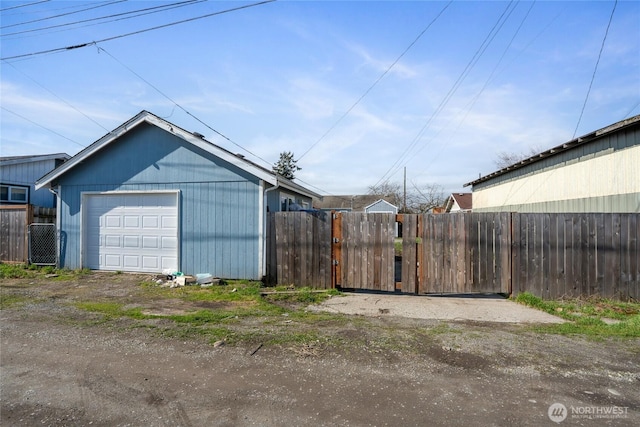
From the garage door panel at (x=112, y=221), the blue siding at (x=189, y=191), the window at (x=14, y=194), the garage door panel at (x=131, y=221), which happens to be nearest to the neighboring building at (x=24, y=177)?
the window at (x=14, y=194)

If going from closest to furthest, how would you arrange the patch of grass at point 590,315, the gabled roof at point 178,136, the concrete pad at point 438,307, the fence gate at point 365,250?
1. the patch of grass at point 590,315
2. the concrete pad at point 438,307
3. the fence gate at point 365,250
4. the gabled roof at point 178,136

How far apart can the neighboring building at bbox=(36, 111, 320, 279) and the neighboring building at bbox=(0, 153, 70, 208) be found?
7.68 metres

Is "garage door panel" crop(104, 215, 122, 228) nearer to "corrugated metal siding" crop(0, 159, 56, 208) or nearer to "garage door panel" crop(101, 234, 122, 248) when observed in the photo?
"garage door panel" crop(101, 234, 122, 248)

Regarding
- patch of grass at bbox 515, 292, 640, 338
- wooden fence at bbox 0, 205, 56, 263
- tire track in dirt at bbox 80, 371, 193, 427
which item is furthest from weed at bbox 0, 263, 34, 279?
patch of grass at bbox 515, 292, 640, 338

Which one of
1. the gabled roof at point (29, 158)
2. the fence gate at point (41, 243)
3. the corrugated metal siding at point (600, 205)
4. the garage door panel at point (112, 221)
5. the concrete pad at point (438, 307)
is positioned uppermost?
the gabled roof at point (29, 158)

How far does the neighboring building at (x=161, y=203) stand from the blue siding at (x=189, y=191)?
1.1 inches

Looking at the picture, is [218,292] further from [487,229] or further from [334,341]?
[487,229]

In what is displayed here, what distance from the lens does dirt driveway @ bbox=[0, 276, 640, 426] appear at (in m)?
3.05

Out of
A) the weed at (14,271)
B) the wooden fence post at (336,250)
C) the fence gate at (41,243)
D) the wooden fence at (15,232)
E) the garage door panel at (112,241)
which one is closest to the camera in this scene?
the wooden fence post at (336,250)

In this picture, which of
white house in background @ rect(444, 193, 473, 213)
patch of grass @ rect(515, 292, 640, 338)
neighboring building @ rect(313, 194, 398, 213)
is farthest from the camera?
neighboring building @ rect(313, 194, 398, 213)

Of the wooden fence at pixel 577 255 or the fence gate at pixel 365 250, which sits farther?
the fence gate at pixel 365 250

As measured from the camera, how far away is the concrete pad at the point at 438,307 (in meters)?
6.32
